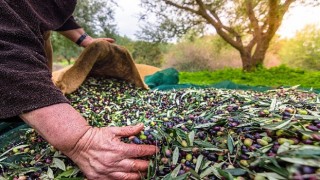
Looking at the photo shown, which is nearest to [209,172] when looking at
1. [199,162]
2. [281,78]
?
[199,162]

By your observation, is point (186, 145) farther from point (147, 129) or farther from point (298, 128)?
point (298, 128)

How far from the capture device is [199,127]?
2.73 ft

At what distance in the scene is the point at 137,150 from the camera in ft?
2.43

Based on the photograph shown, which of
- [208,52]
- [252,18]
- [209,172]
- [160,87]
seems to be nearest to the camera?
[209,172]

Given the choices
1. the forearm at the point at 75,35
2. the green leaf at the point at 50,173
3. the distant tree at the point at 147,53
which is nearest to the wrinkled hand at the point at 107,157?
the green leaf at the point at 50,173

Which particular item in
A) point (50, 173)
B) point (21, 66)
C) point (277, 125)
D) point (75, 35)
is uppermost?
point (75, 35)

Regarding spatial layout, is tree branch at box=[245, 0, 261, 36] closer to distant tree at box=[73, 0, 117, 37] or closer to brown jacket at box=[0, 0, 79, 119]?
brown jacket at box=[0, 0, 79, 119]

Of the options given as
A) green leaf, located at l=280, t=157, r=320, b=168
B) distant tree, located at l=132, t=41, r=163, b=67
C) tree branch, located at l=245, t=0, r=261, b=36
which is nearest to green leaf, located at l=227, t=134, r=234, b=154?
green leaf, located at l=280, t=157, r=320, b=168

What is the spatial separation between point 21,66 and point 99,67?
1.08 metres

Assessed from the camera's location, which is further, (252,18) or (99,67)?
(252,18)

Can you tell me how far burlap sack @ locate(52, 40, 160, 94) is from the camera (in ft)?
5.17

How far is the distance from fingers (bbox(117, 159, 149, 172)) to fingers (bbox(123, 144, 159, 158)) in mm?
15

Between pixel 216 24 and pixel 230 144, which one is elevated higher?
pixel 216 24

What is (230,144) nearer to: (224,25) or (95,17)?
(224,25)
